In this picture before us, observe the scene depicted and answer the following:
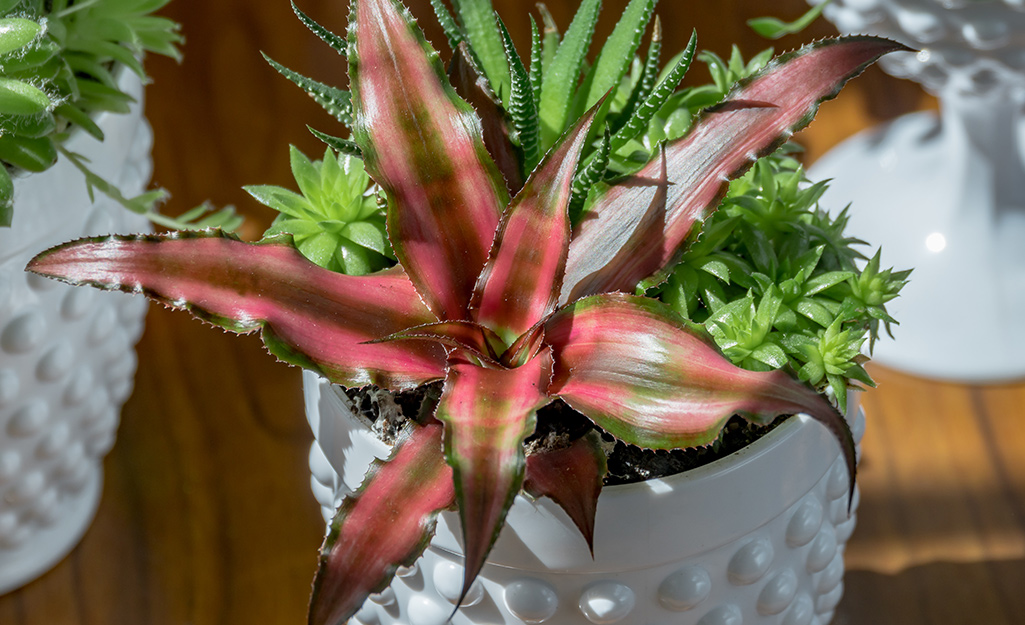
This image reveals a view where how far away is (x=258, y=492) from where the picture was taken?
675 millimetres

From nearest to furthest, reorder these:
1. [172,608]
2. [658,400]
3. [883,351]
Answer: [658,400] → [172,608] → [883,351]

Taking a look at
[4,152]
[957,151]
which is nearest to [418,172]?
[4,152]

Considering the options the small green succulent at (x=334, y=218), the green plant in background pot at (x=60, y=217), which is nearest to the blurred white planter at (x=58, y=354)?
the green plant in background pot at (x=60, y=217)

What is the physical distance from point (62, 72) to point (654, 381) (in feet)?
1.03

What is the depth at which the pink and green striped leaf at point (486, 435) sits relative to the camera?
0.30 m

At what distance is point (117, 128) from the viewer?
55cm

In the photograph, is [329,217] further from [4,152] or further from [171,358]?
[171,358]

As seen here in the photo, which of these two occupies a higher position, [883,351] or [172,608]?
[883,351]

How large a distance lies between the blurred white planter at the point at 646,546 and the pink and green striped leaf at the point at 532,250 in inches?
2.5

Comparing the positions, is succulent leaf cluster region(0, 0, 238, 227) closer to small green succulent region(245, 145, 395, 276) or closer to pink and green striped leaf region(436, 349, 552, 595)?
small green succulent region(245, 145, 395, 276)

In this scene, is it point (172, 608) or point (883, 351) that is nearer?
point (172, 608)

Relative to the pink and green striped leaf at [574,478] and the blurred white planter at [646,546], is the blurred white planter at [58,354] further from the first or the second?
the pink and green striped leaf at [574,478]

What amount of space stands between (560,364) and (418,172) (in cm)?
8

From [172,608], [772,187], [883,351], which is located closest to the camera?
[772,187]
